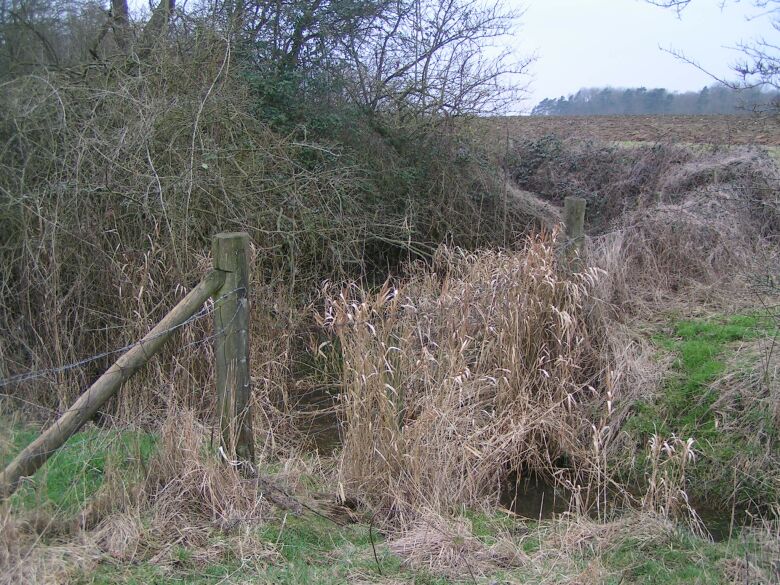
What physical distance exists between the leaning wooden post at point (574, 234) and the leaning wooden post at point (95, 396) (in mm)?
3925

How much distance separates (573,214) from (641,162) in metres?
7.39

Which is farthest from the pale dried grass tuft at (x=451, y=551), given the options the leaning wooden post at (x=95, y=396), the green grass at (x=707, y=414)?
the green grass at (x=707, y=414)

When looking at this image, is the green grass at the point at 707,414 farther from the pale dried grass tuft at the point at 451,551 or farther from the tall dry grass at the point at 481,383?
the pale dried grass tuft at the point at 451,551

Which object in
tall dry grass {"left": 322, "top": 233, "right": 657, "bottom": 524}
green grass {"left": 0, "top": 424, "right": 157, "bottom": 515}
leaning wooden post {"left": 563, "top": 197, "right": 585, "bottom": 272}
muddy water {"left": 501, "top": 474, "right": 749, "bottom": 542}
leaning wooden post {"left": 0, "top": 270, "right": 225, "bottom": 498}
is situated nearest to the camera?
leaning wooden post {"left": 0, "top": 270, "right": 225, "bottom": 498}

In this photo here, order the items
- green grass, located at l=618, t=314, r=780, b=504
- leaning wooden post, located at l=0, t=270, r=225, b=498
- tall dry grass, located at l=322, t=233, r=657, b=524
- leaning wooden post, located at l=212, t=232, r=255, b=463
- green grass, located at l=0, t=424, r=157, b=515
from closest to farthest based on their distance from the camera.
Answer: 1. leaning wooden post, located at l=0, t=270, r=225, b=498
2. green grass, located at l=0, t=424, r=157, b=515
3. leaning wooden post, located at l=212, t=232, r=255, b=463
4. tall dry grass, located at l=322, t=233, r=657, b=524
5. green grass, located at l=618, t=314, r=780, b=504

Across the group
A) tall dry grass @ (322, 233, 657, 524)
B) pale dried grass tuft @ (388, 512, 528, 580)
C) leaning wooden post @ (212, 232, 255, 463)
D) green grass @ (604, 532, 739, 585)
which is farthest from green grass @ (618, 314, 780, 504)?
leaning wooden post @ (212, 232, 255, 463)

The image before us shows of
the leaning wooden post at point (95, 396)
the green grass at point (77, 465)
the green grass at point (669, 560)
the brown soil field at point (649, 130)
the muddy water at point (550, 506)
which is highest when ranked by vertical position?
the brown soil field at point (649, 130)

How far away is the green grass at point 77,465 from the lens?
12.1ft

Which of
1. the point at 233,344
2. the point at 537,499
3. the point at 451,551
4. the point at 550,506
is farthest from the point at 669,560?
the point at 233,344

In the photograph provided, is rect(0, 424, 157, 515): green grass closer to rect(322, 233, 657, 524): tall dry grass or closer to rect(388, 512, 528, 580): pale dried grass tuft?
rect(322, 233, 657, 524): tall dry grass

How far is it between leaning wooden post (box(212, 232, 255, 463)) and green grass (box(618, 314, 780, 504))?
10.6 feet

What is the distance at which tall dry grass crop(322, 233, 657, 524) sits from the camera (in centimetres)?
484

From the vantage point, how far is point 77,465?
4262mm

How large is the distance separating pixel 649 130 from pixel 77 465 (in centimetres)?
1614
